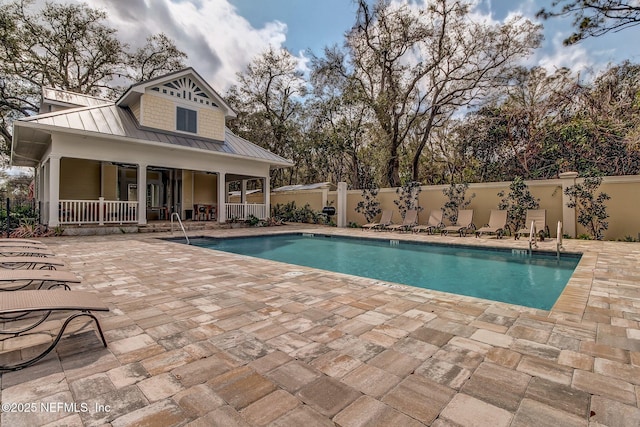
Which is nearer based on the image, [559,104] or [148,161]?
[148,161]

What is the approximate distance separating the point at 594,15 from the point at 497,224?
653cm

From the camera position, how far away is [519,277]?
651cm

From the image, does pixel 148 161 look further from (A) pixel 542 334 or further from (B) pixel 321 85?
(A) pixel 542 334

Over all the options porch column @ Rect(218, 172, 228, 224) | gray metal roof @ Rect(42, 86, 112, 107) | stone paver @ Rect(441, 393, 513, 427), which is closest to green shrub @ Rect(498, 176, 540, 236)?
stone paver @ Rect(441, 393, 513, 427)

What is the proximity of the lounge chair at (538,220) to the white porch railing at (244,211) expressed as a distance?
10964 millimetres

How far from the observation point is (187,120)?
13734 millimetres

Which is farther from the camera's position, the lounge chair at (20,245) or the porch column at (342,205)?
the porch column at (342,205)

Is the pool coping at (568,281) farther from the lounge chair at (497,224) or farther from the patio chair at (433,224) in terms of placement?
the patio chair at (433,224)

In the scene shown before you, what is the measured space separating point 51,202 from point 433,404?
494 inches

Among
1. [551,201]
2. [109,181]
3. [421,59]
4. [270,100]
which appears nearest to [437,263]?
[551,201]

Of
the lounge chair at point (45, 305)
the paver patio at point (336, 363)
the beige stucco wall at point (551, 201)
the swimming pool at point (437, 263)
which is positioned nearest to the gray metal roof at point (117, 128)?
the swimming pool at point (437, 263)

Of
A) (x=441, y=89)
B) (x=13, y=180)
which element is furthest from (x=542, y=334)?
(x=13, y=180)

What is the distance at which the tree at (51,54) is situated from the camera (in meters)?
15.6

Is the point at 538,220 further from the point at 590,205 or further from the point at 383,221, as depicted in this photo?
the point at 383,221
